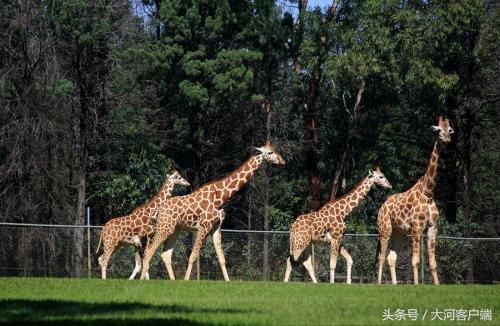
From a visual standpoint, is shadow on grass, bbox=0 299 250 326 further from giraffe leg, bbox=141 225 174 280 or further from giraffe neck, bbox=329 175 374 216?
giraffe neck, bbox=329 175 374 216

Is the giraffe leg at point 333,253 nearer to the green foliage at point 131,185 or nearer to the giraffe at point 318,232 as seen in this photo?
the giraffe at point 318,232

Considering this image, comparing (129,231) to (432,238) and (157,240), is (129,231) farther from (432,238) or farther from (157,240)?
(432,238)

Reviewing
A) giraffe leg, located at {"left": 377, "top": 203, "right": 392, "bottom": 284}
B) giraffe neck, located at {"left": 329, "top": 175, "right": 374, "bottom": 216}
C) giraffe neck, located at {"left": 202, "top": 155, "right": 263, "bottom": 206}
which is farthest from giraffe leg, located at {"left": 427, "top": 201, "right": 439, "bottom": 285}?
giraffe neck, located at {"left": 202, "top": 155, "right": 263, "bottom": 206}

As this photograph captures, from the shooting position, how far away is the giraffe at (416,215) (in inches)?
967

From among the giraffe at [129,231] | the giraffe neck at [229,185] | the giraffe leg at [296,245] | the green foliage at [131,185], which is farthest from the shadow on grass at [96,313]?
the green foliage at [131,185]

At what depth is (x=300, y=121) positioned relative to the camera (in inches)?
1681

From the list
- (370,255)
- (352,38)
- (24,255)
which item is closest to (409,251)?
(370,255)

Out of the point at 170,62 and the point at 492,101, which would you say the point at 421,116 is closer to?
the point at 492,101

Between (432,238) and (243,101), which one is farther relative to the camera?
(243,101)

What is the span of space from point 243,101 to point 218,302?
82.4 feet

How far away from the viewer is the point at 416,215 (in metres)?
24.6

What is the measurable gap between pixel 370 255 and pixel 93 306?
52.1 feet

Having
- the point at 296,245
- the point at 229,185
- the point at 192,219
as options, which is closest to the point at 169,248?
the point at 192,219

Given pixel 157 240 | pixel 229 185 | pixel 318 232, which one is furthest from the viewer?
pixel 318 232
